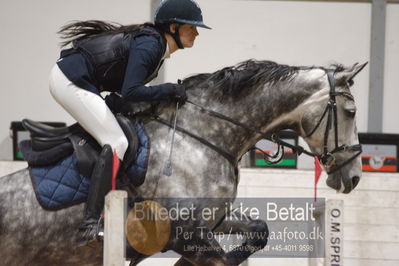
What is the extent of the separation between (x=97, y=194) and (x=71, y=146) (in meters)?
0.28

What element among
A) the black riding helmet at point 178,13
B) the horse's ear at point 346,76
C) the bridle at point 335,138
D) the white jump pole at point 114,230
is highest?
the black riding helmet at point 178,13

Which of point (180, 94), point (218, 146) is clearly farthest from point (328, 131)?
point (180, 94)

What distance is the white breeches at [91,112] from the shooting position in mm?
2928

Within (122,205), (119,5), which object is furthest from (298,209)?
(122,205)

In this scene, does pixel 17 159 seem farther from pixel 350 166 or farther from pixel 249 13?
pixel 350 166

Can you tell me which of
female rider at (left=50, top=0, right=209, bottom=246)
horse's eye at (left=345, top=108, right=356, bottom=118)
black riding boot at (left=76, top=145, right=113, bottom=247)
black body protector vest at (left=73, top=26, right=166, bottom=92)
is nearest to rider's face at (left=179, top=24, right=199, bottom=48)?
female rider at (left=50, top=0, right=209, bottom=246)

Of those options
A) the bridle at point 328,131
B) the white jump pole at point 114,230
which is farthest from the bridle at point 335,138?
the white jump pole at point 114,230

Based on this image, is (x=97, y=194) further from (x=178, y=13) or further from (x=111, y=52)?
(x=178, y=13)

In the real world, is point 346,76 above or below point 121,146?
above

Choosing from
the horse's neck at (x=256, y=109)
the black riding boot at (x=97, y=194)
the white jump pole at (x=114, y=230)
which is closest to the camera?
the white jump pole at (x=114, y=230)

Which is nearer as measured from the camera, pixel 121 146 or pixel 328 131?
pixel 121 146

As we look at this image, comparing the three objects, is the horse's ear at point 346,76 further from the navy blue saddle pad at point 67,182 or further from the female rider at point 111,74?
the navy blue saddle pad at point 67,182

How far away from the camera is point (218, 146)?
10.0 feet

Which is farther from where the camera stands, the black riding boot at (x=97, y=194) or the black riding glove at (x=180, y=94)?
the black riding glove at (x=180, y=94)
